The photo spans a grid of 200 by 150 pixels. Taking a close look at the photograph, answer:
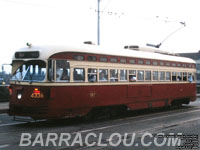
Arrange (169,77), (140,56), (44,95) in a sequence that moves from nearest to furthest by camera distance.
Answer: (44,95) → (140,56) → (169,77)

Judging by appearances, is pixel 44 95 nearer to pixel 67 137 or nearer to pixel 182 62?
pixel 67 137

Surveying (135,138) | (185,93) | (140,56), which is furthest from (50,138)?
(185,93)

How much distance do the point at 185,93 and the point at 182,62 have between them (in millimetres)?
1862

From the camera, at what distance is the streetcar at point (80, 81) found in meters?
11.4

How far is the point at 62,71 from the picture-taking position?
1179 centimetres

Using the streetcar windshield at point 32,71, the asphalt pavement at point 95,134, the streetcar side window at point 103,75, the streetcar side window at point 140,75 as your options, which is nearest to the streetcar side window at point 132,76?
the streetcar side window at point 140,75

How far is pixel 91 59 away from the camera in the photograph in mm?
Answer: 12836

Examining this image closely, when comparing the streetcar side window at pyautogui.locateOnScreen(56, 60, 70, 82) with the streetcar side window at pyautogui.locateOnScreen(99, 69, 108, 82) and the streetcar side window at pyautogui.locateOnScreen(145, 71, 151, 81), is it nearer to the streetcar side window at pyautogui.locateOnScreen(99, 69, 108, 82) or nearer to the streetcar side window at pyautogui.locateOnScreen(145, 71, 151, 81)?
the streetcar side window at pyautogui.locateOnScreen(99, 69, 108, 82)

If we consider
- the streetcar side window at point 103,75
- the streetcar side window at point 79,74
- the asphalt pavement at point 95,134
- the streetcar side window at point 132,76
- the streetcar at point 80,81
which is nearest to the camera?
the asphalt pavement at point 95,134

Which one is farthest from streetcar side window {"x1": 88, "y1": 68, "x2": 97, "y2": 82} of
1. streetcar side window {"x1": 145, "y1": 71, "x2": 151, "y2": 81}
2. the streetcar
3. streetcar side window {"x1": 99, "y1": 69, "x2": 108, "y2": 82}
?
streetcar side window {"x1": 145, "y1": 71, "x2": 151, "y2": 81}

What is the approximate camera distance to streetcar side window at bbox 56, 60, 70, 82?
11.6m

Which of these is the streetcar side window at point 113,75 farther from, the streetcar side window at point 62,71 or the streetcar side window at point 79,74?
the streetcar side window at point 62,71

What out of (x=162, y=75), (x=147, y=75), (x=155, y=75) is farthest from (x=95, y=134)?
(x=162, y=75)

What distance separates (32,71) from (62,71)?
1.06 m
